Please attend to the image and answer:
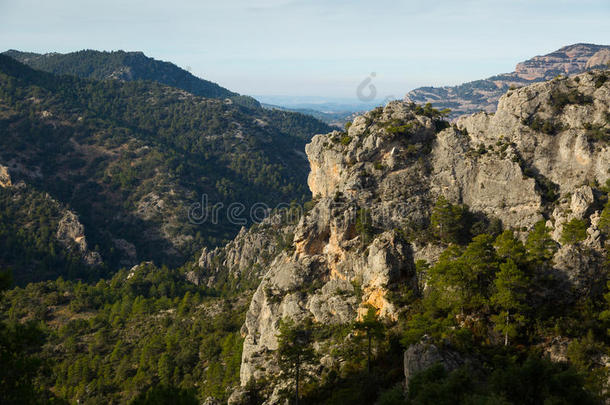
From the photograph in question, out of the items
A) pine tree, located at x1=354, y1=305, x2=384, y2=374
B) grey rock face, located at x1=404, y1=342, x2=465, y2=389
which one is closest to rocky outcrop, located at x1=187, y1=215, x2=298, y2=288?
pine tree, located at x1=354, y1=305, x2=384, y2=374

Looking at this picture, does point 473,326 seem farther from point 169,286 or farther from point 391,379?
point 169,286

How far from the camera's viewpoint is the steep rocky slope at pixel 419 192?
61.4 metres

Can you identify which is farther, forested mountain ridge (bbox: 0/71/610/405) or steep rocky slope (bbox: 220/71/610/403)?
steep rocky slope (bbox: 220/71/610/403)

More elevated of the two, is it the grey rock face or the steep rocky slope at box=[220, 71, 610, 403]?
the steep rocky slope at box=[220, 71, 610, 403]

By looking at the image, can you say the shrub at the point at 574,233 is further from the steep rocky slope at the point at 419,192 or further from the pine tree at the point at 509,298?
the pine tree at the point at 509,298

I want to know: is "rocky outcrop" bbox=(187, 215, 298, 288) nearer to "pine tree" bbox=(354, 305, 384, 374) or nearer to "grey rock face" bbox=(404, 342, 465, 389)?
"pine tree" bbox=(354, 305, 384, 374)

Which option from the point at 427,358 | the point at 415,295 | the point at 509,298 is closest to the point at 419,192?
the point at 415,295

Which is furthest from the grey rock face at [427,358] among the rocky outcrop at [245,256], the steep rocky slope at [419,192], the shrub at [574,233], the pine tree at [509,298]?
the rocky outcrop at [245,256]

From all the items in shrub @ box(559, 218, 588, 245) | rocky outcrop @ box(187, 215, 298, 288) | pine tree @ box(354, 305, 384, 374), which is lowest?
rocky outcrop @ box(187, 215, 298, 288)

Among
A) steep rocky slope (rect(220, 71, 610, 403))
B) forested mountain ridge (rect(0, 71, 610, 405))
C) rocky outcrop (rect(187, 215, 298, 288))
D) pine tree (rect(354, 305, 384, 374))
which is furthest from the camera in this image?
rocky outcrop (rect(187, 215, 298, 288))

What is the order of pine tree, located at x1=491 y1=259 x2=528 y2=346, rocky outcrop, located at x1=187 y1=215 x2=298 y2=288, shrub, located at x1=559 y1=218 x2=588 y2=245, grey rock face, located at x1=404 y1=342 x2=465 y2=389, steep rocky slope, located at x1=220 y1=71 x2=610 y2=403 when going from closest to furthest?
1. grey rock face, located at x1=404 y1=342 x2=465 y2=389
2. pine tree, located at x1=491 y1=259 x2=528 y2=346
3. shrub, located at x1=559 y1=218 x2=588 y2=245
4. steep rocky slope, located at x1=220 y1=71 x2=610 y2=403
5. rocky outcrop, located at x1=187 y1=215 x2=298 y2=288

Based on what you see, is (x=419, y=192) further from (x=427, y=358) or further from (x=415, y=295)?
(x=427, y=358)

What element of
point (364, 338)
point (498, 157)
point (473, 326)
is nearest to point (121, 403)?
point (364, 338)

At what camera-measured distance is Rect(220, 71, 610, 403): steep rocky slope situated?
61438mm
